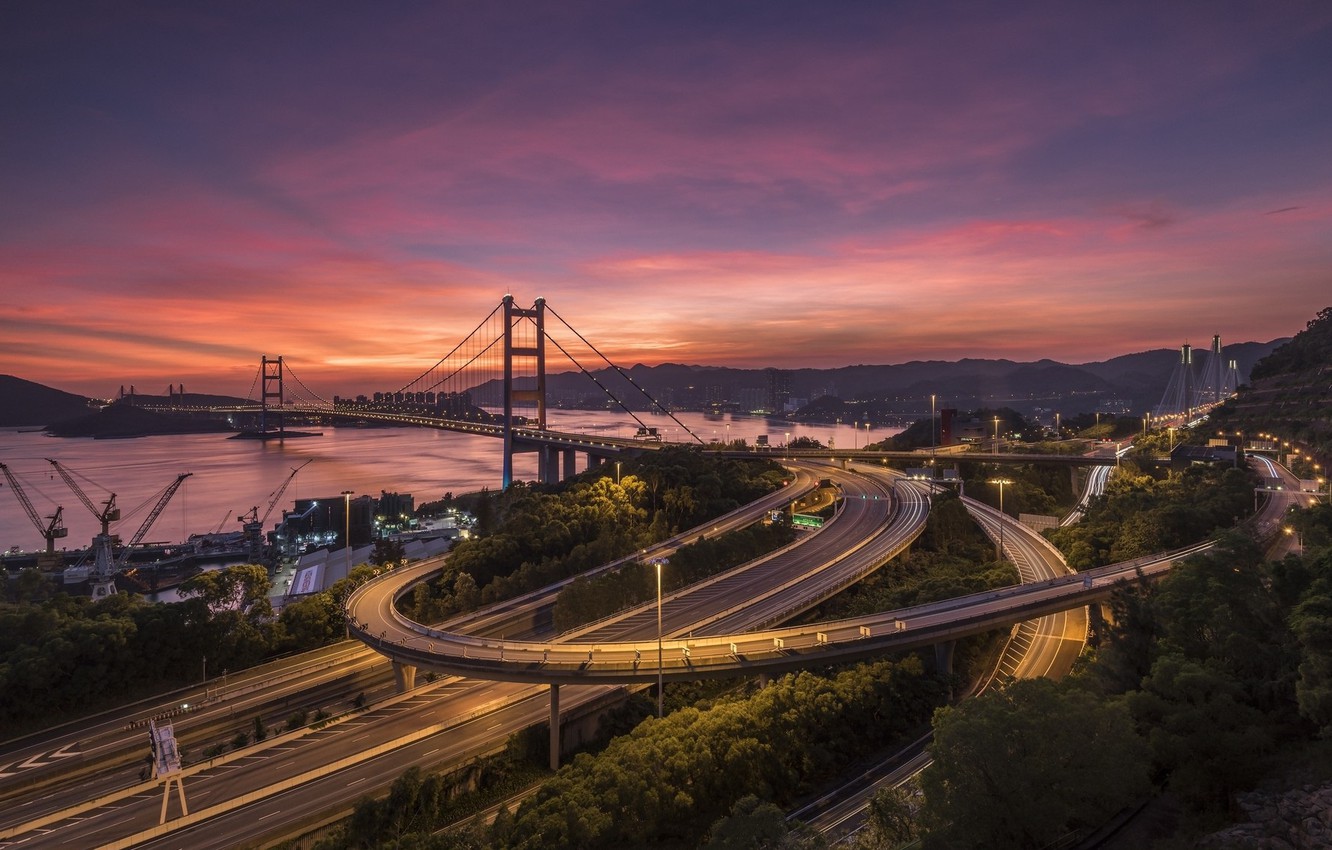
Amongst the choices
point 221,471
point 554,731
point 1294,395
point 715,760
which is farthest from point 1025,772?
point 221,471

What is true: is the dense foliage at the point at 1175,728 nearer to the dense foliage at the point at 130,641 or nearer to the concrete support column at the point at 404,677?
the concrete support column at the point at 404,677

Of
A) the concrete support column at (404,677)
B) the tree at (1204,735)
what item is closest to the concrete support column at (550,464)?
the concrete support column at (404,677)

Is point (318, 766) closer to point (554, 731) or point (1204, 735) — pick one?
point (554, 731)

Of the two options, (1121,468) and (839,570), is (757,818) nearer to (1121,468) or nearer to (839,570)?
(839,570)

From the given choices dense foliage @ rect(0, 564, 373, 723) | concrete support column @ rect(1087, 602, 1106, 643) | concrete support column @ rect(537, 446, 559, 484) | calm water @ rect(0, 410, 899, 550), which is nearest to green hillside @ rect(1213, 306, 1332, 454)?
concrete support column @ rect(1087, 602, 1106, 643)

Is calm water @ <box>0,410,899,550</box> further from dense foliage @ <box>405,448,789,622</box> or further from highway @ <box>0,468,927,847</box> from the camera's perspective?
highway @ <box>0,468,927,847</box>

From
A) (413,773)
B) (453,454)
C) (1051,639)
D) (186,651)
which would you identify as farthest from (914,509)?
(453,454)
